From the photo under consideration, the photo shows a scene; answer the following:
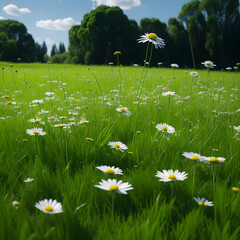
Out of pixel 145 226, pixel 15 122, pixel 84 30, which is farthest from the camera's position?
pixel 84 30

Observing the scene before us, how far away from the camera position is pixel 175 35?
108 feet

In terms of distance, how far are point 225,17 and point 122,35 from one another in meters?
13.9

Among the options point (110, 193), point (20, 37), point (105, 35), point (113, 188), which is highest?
point (20, 37)

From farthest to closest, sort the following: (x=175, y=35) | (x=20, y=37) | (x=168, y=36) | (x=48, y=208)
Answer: (x=20, y=37) → (x=168, y=36) → (x=175, y=35) → (x=48, y=208)

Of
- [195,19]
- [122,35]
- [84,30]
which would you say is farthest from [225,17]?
[84,30]

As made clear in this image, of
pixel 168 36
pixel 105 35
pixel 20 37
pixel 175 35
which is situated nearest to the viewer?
pixel 105 35

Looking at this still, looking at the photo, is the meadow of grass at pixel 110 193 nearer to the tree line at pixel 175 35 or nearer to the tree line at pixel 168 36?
the tree line at pixel 168 36

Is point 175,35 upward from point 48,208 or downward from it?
upward

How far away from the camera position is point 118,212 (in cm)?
109

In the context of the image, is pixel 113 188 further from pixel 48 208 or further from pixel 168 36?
pixel 168 36

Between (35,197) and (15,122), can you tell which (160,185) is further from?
(15,122)

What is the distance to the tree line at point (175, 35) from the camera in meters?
28.7

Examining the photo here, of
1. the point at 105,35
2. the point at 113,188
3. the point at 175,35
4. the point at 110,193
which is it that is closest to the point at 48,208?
the point at 113,188

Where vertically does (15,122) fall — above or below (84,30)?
below
